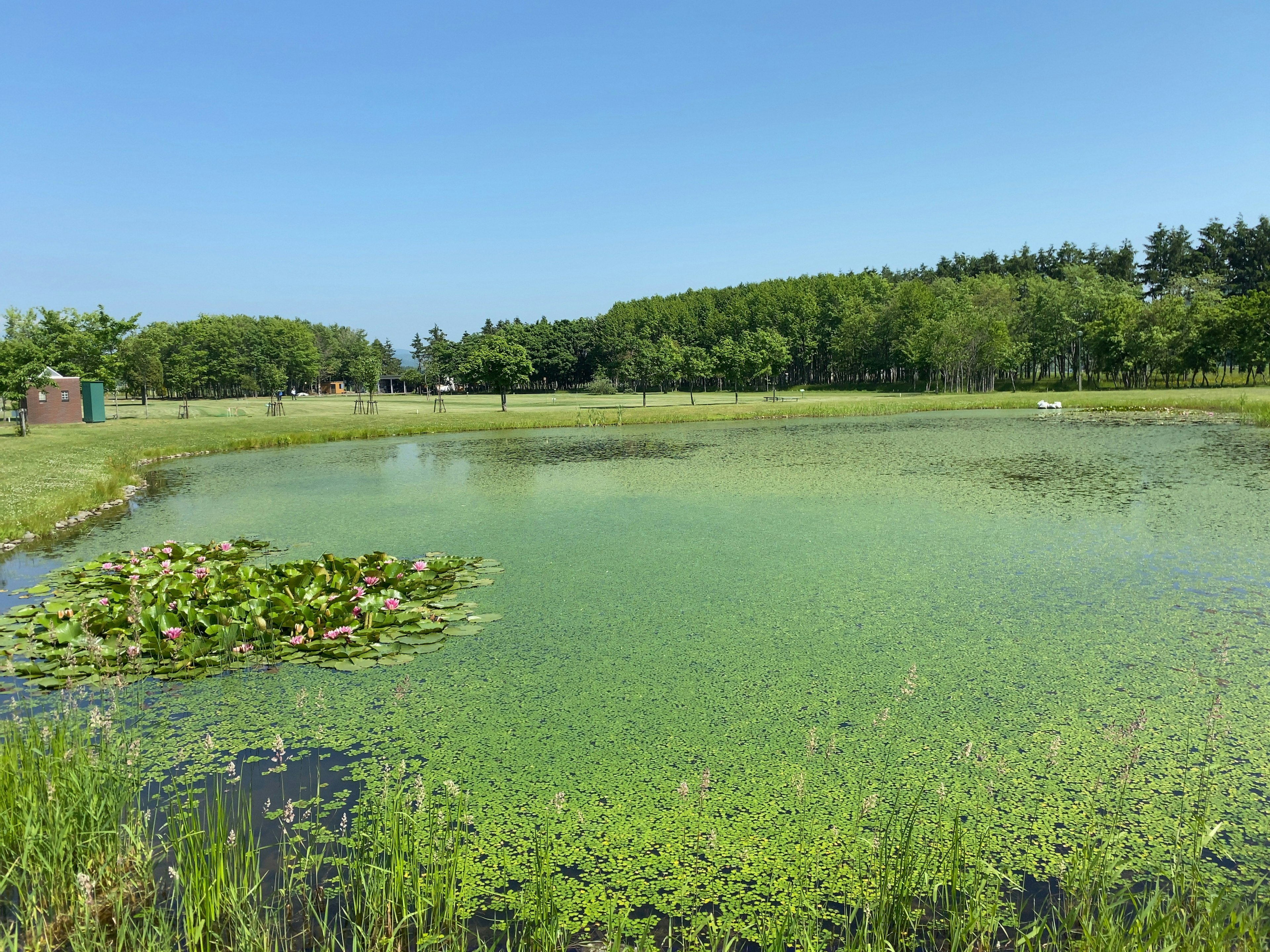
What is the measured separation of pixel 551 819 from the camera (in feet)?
13.6

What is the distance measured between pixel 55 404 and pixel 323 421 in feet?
40.8

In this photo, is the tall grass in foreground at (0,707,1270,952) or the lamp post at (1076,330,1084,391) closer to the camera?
the tall grass in foreground at (0,707,1270,952)

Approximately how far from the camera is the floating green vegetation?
21.4 feet

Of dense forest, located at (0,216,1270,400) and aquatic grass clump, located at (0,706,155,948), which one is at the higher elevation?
dense forest, located at (0,216,1270,400)

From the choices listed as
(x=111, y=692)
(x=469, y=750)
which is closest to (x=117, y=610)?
(x=111, y=692)

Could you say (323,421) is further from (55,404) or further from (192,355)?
(192,355)

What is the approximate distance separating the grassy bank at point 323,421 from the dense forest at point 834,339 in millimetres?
3903

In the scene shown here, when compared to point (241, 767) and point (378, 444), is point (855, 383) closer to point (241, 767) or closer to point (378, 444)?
point (378, 444)

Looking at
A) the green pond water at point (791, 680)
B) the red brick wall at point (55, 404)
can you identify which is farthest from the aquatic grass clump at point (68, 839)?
the red brick wall at point (55, 404)

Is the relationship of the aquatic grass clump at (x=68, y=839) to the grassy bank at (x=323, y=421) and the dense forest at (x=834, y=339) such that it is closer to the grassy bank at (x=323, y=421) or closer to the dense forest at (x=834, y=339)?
the grassy bank at (x=323, y=421)

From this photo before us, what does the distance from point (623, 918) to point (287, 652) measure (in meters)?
4.91

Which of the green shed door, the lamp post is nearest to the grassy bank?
the green shed door

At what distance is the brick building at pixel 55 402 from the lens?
36969mm

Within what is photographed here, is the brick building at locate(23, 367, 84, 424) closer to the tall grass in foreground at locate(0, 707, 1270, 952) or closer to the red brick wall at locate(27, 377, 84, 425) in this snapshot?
the red brick wall at locate(27, 377, 84, 425)
